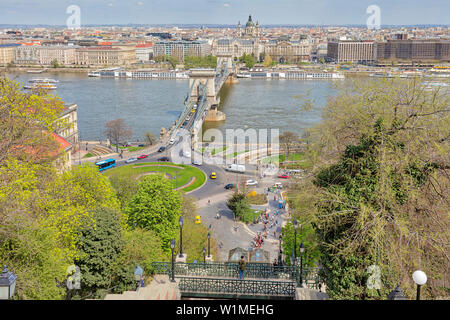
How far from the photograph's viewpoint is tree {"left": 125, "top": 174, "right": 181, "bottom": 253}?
37.2 ft

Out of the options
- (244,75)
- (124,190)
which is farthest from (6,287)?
(244,75)

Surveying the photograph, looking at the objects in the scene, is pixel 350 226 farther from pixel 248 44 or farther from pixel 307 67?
pixel 248 44

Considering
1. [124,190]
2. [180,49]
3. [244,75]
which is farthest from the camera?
[180,49]

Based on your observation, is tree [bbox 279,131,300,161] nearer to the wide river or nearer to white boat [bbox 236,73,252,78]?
the wide river

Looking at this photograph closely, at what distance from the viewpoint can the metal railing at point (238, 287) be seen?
6.64m

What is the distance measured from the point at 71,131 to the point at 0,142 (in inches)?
821

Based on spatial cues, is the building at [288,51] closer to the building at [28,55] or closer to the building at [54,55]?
the building at [54,55]

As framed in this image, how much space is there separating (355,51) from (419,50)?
14.4 m

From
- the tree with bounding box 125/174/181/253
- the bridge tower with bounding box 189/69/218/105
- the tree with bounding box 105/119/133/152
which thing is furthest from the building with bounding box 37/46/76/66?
the tree with bounding box 125/174/181/253

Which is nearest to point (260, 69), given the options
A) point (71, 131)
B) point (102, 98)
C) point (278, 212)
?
point (102, 98)

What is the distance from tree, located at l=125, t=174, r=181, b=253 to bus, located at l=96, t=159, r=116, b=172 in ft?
41.7

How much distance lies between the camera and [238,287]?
6.70 meters

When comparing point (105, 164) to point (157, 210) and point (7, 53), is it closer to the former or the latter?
point (157, 210)

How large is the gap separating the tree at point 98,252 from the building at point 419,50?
104046 mm
